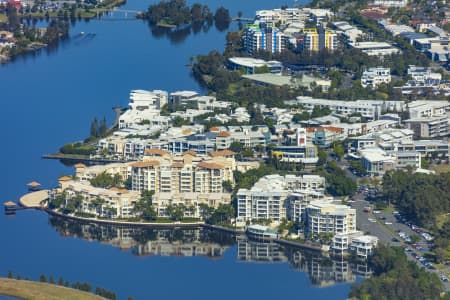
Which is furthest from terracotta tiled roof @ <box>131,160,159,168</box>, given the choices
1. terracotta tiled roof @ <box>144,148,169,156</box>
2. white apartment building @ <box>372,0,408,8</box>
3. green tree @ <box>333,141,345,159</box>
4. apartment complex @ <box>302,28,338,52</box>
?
white apartment building @ <box>372,0,408,8</box>

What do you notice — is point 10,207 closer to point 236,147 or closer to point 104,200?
point 104,200

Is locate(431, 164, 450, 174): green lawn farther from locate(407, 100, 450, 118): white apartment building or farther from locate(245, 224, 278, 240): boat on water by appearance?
locate(245, 224, 278, 240): boat on water

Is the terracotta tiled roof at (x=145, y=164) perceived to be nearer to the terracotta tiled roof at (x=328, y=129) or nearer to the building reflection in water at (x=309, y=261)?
the building reflection in water at (x=309, y=261)

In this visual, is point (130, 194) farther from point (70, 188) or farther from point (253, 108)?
point (253, 108)

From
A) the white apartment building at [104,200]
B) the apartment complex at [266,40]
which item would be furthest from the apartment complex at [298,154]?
the apartment complex at [266,40]

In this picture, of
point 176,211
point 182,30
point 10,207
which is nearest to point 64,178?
point 10,207
